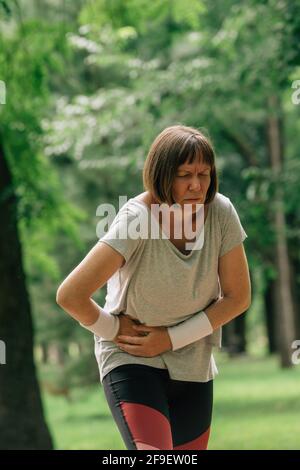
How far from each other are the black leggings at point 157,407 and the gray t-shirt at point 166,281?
0.04m

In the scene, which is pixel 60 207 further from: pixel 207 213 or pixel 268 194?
pixel 207 213

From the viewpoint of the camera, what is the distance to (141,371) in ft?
12.1

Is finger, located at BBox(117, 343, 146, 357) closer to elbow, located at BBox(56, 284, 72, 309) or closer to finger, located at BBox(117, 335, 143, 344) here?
finger, located at BBox(117, 335, 143, 344)

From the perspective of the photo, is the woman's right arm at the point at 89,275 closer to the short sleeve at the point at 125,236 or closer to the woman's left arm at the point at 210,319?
the short sleeve at the point at 125,236

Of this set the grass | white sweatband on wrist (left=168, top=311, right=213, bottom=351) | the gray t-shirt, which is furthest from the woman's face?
the grass

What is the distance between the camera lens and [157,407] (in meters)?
3.63

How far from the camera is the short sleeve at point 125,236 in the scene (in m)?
3.60

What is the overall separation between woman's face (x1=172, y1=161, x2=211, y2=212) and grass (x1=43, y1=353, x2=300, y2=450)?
7081mm

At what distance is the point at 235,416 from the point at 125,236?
11.8 metres

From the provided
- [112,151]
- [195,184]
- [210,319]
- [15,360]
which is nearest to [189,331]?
[210,319]

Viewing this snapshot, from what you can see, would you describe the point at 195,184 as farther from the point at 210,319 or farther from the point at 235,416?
the point at 235,416

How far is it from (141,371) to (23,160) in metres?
6.80

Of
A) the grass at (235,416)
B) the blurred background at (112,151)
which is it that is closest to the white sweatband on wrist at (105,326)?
the blurred background at (112,151)

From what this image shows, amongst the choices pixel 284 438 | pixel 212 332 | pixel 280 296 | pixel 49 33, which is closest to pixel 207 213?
pixel 212 332
